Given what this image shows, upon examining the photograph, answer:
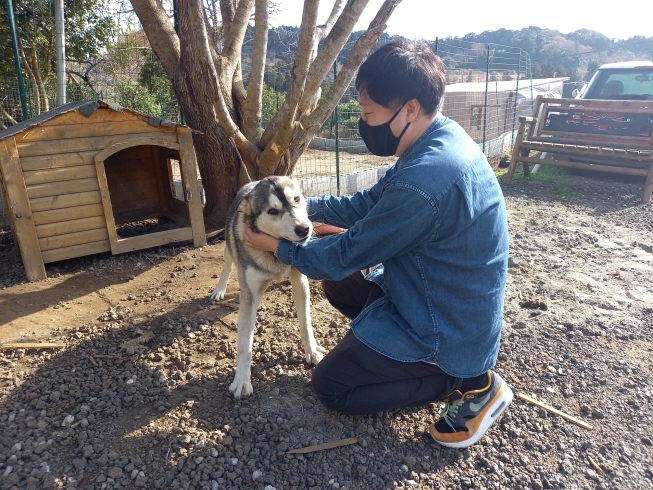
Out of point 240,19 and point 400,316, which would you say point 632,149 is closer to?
point 240,19

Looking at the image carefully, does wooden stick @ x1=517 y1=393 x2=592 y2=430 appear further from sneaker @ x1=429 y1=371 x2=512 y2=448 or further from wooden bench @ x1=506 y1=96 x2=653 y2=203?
wooden bench @ x1=506 y1=96 x2=653 y2=203

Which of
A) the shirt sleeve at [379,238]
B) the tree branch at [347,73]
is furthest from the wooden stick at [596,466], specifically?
the tree branch at [347,73]

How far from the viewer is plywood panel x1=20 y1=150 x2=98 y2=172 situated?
169 inches

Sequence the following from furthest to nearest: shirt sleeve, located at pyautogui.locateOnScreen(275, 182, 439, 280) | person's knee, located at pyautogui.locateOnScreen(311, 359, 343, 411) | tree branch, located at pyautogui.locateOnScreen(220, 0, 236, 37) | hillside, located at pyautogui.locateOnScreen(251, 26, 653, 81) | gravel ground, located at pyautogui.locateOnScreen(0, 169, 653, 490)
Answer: hillside, located at pyautogui.locateOnScreen(251, 26, 653, 81)
tree branch, located at pyautogui.locateOnScreen(220, 0, 236, 37)
person's knee, located at pyautogui.locateOnScreen(311, 359, 343, 411)
gravel ground, located at pyautogui.locateOnScreen(0, 169, 653, 490)
shirt sleeve, located at pyautogui.locateOnScreen(275, 182, 439, 280)

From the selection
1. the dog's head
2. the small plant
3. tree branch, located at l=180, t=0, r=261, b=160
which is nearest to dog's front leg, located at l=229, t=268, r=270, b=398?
the dog's head

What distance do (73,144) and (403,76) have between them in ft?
12.0

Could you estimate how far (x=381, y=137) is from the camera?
2492mm

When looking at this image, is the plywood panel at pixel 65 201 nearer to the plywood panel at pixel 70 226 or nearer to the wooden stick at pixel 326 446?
the plywood panel at pixel 70 226

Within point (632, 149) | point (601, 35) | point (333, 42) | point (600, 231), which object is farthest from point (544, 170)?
point (601, 35)

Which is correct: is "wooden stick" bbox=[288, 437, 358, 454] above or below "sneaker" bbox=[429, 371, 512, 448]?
below

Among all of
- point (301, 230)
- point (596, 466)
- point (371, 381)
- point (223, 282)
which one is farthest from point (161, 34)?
point (596, 466)

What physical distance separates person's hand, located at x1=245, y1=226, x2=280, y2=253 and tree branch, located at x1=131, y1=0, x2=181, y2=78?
10.4ft

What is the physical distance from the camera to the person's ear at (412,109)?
2312mm

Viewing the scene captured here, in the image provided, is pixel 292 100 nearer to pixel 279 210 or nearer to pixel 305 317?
pixel 279 210
